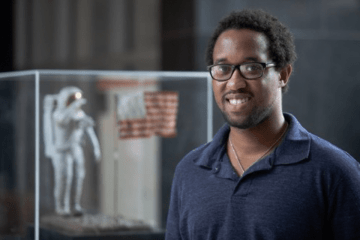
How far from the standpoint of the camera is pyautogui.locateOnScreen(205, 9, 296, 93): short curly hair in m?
1.69

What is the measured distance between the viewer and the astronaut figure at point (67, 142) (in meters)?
4.02

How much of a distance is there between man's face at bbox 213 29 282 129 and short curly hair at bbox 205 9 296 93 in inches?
0.8

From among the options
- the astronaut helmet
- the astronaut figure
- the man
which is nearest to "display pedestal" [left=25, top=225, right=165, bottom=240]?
the astronaut figure

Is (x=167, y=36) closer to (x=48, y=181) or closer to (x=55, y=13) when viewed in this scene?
(x=55, y=13)

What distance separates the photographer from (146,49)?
6348 mm

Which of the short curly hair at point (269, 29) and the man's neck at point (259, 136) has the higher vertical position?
the short curly hair at point (269, 29)

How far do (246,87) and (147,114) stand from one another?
107 inches

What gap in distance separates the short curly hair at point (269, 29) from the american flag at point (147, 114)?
250 centimetres

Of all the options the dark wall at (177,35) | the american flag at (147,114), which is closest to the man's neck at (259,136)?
the american flag at (147,114)

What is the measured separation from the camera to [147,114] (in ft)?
14.2

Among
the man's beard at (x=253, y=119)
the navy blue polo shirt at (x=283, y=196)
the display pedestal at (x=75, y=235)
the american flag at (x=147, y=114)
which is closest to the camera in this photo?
the navy blue polo shirt at (x=283, y=196)

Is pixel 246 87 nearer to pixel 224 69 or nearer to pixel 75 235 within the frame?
pixel 224 69

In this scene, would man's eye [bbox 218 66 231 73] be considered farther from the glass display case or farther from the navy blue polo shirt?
the glass display case

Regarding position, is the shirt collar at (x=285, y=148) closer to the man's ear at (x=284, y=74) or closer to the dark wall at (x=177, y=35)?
the man's ear at (x=284, y=74)
